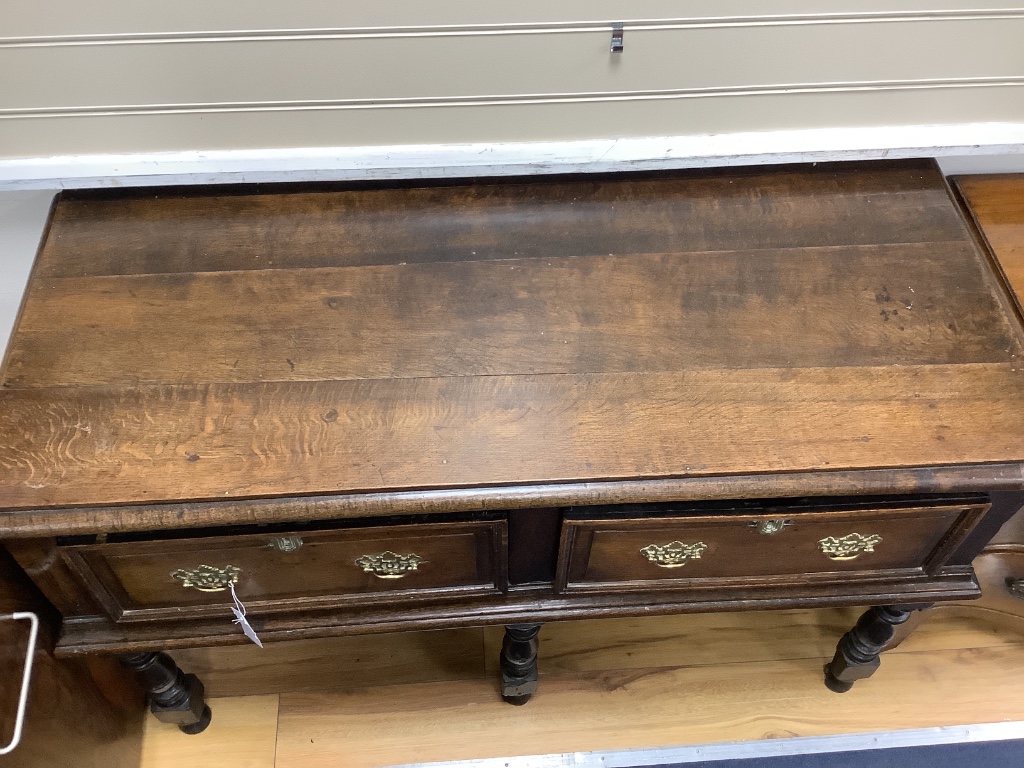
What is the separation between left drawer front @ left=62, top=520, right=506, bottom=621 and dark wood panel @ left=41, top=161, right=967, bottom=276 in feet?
0.84

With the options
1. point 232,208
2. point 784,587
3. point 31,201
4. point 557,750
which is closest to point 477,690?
point 557,750

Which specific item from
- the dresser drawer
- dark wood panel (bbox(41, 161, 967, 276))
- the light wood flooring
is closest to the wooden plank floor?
the light wood flooring

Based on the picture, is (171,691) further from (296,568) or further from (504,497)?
(504,497)

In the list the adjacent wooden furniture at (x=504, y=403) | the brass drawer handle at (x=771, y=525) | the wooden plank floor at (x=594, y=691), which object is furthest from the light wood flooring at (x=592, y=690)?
the brass drawer handle at (x=771, y=525)

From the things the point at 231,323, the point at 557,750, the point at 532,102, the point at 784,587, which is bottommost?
the point at 557,750

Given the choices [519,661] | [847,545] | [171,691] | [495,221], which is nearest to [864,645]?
[847,545]

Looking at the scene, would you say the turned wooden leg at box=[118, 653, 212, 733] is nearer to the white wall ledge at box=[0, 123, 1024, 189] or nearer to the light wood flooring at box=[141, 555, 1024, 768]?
the light wood flooring at box=[141, 555, 1024, 768]

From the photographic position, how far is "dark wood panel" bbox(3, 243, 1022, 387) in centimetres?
68

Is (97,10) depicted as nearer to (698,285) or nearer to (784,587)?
(698,285)

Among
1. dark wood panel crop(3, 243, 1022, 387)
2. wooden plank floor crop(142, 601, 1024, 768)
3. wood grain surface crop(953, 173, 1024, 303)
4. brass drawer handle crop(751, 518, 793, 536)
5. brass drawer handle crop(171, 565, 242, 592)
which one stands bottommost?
wooden plank floor crop(142, 601, 1024, 768)

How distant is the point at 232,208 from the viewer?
0.80 m

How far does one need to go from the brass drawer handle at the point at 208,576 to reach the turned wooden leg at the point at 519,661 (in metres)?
0.30

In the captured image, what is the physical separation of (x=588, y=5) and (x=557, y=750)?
0.88 meters

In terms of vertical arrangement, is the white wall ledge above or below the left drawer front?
above
